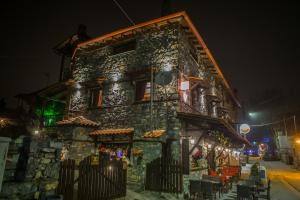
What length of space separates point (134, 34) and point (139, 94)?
4560 millimetres

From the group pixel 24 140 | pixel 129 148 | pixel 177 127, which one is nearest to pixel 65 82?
pixel 129 148

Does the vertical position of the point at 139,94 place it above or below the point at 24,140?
above

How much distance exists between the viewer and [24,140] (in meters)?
5.26

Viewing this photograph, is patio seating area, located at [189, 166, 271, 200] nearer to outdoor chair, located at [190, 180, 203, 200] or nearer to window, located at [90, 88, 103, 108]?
outdoor chair, located at [190, 180, 203, 200]

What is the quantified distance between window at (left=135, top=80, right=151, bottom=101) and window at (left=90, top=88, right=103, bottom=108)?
3140mm

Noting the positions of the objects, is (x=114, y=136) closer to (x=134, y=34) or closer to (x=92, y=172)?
(x=92, y=172)

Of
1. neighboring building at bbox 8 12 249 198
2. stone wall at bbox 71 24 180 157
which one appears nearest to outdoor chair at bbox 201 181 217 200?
neighboring building at bbox 8 12 249 198

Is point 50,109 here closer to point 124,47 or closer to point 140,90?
point 124,47

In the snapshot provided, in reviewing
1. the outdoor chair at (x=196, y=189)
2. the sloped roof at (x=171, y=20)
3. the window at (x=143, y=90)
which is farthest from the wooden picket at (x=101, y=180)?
the sloped roof at (x=171, y=20)

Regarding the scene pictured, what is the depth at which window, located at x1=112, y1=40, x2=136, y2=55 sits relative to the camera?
49.9ft

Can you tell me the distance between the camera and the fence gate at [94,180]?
7316 millimetres

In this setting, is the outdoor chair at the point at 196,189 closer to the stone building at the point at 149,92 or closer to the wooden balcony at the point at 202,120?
the stone building at the point at 149,92

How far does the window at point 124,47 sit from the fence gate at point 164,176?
8474 mm

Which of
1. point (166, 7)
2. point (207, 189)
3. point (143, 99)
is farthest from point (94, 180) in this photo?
point (166, 7)
